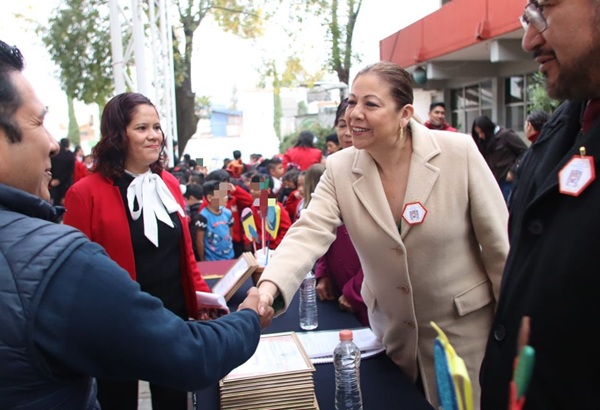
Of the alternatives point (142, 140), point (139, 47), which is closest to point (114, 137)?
point (142, 140)

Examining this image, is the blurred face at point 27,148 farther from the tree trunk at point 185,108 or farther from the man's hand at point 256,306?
the tree trunk at point 185,108

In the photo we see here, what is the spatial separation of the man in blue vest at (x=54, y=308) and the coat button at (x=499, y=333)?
680 mm

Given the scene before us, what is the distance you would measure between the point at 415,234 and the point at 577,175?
35.4 inches

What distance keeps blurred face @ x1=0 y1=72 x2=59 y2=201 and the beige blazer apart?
0.95 metres

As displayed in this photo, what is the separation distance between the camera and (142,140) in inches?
95.8

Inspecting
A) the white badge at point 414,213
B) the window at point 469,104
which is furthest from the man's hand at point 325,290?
the window at point 469,104

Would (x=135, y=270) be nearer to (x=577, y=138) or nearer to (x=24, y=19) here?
(x=577, y=138)

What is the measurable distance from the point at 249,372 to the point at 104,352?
69cm

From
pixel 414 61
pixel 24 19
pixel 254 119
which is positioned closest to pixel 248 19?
pixel 414 61

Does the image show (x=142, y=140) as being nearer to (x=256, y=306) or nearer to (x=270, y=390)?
(x=256, y=306)

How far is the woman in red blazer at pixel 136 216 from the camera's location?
2318 millimetres

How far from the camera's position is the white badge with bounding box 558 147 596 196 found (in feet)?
3.53

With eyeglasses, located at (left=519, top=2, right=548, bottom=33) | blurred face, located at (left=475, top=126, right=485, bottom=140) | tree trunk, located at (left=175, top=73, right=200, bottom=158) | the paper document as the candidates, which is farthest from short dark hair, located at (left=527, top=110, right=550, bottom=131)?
tree trunk, located at (left=175, top=73, right=200, bottom=158)

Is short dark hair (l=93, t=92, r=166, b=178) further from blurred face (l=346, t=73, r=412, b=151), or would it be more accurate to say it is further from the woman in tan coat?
blurred face (l=346, t=73, r=412, b=151)
